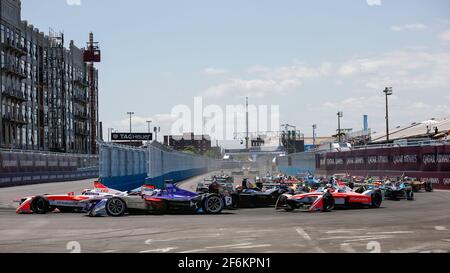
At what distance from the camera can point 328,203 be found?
21.2 meters

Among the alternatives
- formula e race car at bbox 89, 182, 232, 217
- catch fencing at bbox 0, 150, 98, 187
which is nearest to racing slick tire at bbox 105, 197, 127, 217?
formula e race car at bbox 89, 182, 232, 217

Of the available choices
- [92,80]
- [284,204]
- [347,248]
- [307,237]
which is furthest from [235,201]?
[92,80]

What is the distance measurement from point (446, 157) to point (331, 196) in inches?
572

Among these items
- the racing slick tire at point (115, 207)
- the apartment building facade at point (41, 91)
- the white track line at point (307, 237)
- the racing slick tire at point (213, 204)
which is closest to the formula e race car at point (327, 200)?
the racing slick tire at point (213, 204)

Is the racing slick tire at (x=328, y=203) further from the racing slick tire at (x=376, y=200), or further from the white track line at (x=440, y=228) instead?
the white track line at (x=440, y=228)

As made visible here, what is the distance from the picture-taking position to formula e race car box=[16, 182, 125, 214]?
20.9 metres

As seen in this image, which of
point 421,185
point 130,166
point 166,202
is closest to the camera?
point 166,202

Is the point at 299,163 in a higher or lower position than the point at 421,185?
higher

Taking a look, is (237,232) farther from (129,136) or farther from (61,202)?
(129,136)

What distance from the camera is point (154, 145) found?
35.2m

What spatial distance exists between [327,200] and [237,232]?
7.53 meters

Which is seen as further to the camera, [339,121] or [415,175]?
[339,121]

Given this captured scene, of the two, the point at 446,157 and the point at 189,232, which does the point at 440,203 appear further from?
the point at 189,232
